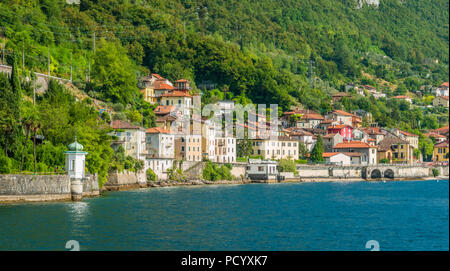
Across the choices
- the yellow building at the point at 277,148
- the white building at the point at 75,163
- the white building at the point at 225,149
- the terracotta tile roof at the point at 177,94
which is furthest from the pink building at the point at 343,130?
the white building at the point at 75,163

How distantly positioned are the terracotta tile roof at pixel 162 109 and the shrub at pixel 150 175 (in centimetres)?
2291

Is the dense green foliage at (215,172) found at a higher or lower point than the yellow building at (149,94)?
lower

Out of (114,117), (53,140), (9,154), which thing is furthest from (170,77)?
(9,154)

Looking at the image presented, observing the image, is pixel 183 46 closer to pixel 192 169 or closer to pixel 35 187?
pixel 192 169

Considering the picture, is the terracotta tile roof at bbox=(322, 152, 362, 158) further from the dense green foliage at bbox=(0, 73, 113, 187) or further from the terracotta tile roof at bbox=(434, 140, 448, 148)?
the dense green foliage at bbox=(0, 73, 113, 187)

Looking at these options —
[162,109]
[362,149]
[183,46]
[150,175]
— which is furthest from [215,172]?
[183,46]

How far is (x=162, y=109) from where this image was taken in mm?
97188

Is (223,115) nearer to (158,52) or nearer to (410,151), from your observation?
(158,52)

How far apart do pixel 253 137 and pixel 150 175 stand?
29.7 meters

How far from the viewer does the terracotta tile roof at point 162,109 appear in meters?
94.6

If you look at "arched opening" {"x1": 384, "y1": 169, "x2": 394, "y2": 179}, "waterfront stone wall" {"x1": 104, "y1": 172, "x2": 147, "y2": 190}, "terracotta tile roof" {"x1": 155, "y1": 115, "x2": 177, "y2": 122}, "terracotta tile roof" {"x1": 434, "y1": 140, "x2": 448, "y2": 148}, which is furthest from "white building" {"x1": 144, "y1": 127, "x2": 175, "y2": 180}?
"terracotta tile roof" {"x1": 434, "y1": 140, "x2": 448, "y2": 148}

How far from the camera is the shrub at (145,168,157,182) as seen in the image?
235ft

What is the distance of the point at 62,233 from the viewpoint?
30.4 meters

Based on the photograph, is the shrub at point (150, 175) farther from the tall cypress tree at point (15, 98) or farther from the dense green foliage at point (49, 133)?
the tall cypress tree at point (15, 98)
